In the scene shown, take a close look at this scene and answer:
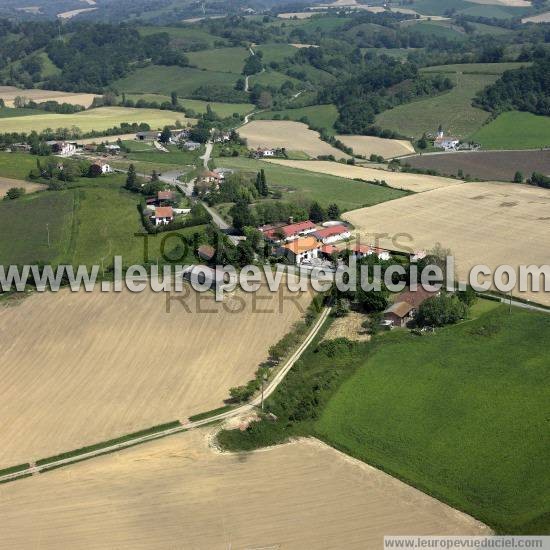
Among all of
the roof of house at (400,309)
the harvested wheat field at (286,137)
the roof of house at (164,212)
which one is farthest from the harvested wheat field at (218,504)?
the harvested wheat field at (286,137)

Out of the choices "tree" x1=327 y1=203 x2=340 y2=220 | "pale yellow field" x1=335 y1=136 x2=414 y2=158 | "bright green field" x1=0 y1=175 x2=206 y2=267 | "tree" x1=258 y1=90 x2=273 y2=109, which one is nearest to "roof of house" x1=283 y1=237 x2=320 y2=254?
"tree" x1=327 y1=203 x2=340 y2=220

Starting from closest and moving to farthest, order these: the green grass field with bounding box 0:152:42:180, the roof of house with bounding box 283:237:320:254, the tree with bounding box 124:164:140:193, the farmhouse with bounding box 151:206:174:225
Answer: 1. the roof of house with bounding box 283:237:320:254
2. the farmhouse with bounding box 151:206:174:225
3. the tree with bounding box 124:164:140:193
4. the green grass field with bounding box 0:152:42:180

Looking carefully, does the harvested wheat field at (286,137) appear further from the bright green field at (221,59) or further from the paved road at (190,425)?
the paved road at (190,425)

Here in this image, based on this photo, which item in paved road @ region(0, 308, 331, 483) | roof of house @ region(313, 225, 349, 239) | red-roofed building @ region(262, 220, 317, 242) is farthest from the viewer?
red-roofed building @ region(262, 220, 317, 242)

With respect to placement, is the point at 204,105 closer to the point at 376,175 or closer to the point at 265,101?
the point at 265,101

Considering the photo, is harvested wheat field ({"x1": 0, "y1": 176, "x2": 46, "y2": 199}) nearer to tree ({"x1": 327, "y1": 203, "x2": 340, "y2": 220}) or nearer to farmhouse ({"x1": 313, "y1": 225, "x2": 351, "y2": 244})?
tree ({"x1": 327, "y1": 203, "x2": 340, "y2": 220})

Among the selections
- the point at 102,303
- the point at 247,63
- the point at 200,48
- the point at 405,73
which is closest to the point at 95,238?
the point at 102,303

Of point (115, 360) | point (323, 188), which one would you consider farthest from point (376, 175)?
point (115, 360)

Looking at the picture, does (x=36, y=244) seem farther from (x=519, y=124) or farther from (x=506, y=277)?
(x=519, y=124)
